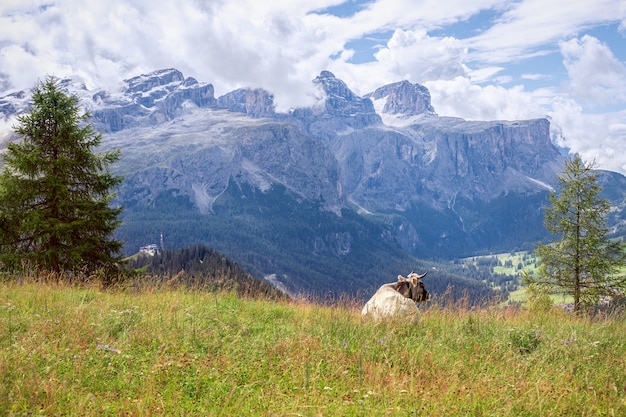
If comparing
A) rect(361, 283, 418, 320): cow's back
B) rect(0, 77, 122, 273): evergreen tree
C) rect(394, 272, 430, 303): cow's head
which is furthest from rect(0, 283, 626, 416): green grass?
rect(0, 77, 122, 273): evergreen tree

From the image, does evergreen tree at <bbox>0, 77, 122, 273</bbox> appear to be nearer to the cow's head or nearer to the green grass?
the green grass

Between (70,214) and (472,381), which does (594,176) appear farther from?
(70,214)

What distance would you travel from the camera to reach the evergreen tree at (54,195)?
18469 mm

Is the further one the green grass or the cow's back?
the cow's back

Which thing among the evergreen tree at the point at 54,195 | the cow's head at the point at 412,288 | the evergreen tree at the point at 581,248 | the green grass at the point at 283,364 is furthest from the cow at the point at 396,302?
the evergreen tree at the point at 581,248

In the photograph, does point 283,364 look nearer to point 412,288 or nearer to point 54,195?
point 412,288

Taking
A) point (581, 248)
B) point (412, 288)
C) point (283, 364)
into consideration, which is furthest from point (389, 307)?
point (581, 248)

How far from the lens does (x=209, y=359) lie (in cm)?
700

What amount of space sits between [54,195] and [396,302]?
1602 cm

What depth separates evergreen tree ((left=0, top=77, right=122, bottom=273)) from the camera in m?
18.5

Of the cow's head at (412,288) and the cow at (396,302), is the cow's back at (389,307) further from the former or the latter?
the cow's head at (412,288)

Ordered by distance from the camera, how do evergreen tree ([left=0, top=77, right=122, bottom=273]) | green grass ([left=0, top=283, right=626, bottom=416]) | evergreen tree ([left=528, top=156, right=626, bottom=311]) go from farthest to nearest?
evergreen tree ([left=528, top=156, right=626, bottom=311]), evergreen tree ([left=0, top=77, right=122, bottom=273]), green grass ([left=0, top=283, right=626, bottom=416])

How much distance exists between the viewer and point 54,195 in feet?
63.0

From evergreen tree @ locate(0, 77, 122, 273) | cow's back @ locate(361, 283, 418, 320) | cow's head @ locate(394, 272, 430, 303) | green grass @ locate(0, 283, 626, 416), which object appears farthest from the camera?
evergreen tree @ locate(0, 77, 122, 273)
